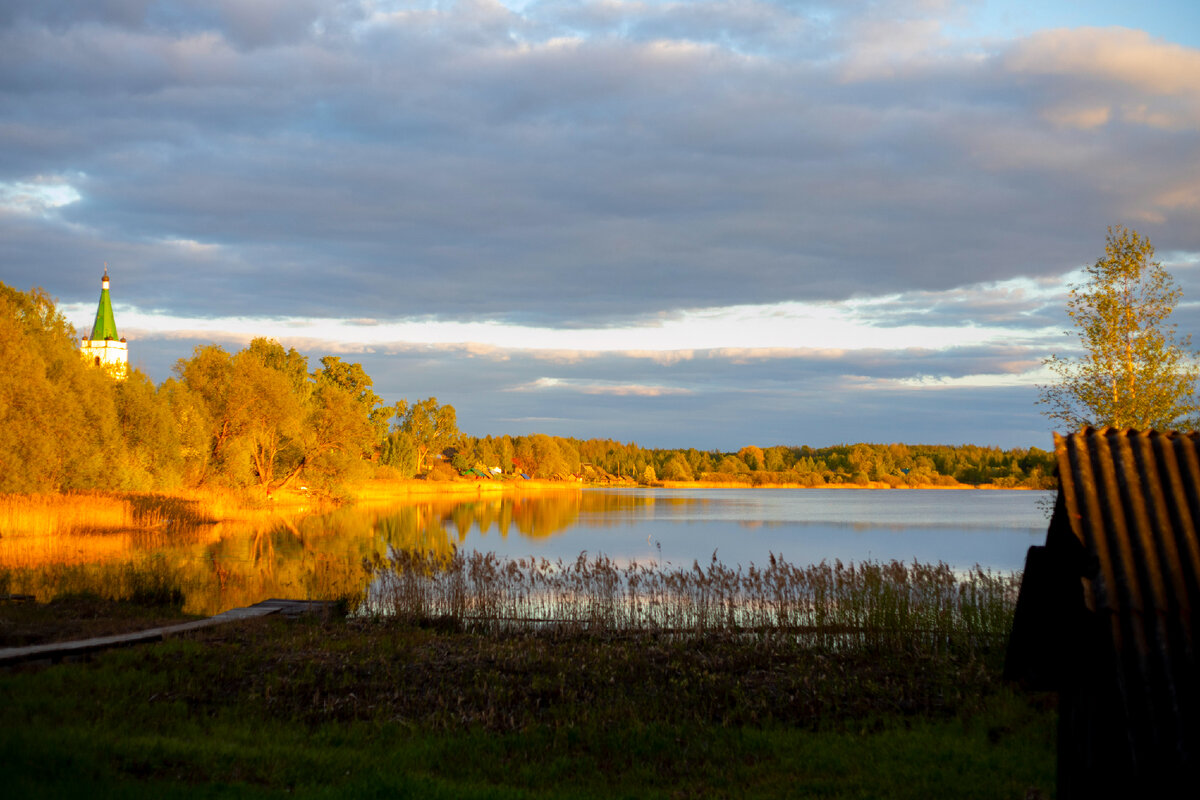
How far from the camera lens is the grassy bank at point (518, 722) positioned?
7164 mm

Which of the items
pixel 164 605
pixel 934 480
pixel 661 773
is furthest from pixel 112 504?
pixel 934 480

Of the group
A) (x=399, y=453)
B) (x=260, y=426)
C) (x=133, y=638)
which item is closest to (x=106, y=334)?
(x=399, y=453)

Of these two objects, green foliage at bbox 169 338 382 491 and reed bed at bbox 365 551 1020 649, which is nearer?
reed bed at bbox 365 551 1020 649

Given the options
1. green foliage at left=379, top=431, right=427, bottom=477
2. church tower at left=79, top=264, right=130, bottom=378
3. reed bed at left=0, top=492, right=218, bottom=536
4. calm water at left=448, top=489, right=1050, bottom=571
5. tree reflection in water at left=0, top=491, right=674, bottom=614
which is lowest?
calm water at left=448, top=489, right=1050, bottom=571

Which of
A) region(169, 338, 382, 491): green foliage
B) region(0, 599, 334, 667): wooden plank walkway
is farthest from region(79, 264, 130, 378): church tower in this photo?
region(0, 599, 334, 667): wooden plank walkway

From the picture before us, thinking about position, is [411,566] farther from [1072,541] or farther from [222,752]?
[1072,541]

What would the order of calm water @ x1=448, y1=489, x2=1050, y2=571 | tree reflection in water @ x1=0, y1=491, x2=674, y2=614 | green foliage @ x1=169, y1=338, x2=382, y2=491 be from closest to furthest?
tree reflection in water @ x1=0, y1=491, x2=674, y2=614 < calm water @ x1=448, y1=489, x2=1050, y2=571 < green foliage @ x1=169, y1=338, x2=382, y2=491

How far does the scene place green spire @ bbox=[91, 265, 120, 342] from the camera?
96062 millimetres

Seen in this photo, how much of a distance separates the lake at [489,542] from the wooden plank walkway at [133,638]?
2.22m

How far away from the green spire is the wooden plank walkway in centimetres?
9467

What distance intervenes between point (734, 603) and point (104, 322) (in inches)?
4005

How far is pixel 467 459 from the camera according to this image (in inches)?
4673

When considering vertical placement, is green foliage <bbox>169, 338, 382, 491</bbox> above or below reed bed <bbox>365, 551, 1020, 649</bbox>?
above

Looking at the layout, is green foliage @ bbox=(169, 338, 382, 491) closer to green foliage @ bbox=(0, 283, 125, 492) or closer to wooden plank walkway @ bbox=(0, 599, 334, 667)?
green foliage @ bbox=(0, 283, 125, 492)
